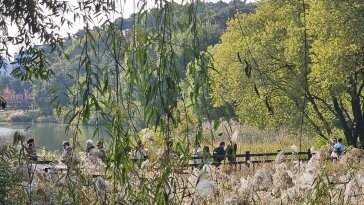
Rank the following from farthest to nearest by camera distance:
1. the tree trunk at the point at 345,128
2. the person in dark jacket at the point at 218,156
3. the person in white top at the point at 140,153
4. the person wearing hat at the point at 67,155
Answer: the tree trunk at the point at 345,128 → the person in dark jacket at the point at 218,156 → the person wearing hat at the point at 67,155 → the person in white top at the point at 140,153

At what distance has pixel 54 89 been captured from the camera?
308cm

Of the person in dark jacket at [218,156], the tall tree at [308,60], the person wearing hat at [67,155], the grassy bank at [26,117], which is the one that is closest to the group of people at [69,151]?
the person wearing hat at [67,155]

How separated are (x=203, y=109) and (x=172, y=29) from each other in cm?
37

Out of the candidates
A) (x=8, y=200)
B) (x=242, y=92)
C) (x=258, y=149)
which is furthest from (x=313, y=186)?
(x=242, y=92)

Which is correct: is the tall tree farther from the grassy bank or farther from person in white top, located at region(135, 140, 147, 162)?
the grassy bank

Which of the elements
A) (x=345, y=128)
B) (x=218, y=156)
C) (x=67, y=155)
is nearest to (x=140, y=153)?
(x=218, y=156)

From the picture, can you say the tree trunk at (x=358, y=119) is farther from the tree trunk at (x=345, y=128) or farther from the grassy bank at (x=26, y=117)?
the grassy bank at (x=26, y=117)

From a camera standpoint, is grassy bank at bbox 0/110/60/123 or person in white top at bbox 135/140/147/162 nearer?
person in white top at bbox 135/140/147/162

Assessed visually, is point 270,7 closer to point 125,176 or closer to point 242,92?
point 242,92

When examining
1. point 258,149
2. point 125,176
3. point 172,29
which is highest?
point 172,29

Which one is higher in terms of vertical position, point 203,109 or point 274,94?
point 203,109

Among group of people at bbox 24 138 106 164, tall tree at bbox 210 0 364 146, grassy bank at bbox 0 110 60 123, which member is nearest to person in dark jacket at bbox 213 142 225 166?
group of people at bbox 24 138 106 164

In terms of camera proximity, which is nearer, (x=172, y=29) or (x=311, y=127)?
(x=172, y=29)

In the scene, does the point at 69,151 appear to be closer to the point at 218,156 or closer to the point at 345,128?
the point at 218,156
